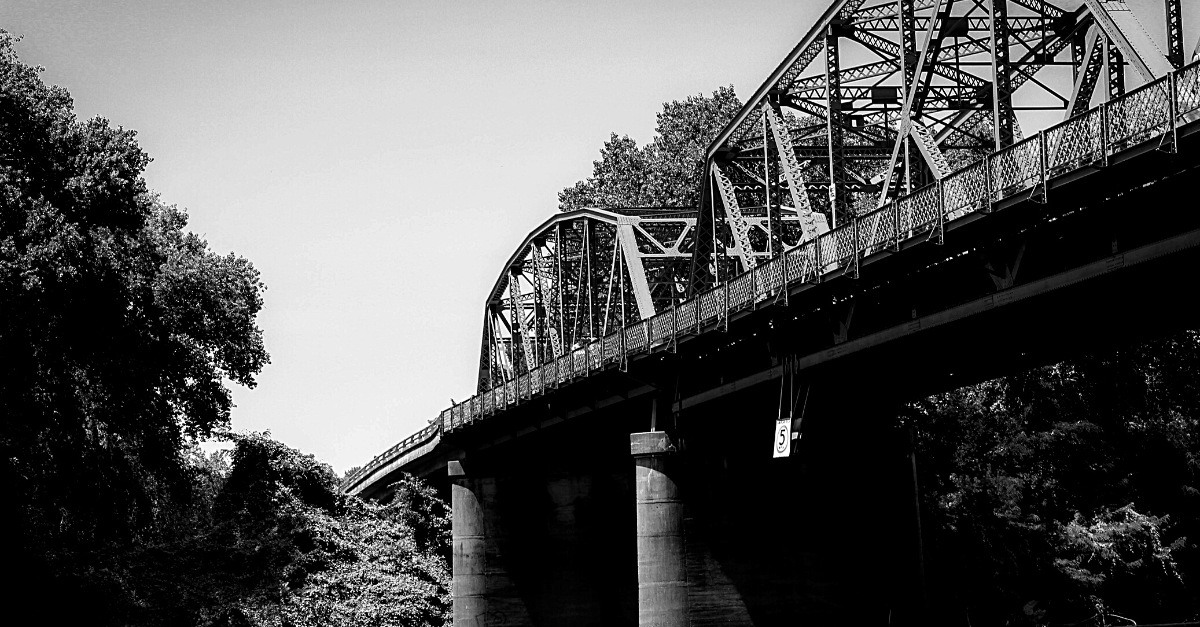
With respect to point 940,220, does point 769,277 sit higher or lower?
higher

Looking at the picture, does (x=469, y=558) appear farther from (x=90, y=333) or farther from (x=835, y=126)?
(x=835, y=126)

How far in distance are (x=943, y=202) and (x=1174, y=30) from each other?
4984mm

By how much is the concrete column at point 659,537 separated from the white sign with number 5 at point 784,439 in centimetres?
638

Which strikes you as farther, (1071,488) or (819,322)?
(1071,488)

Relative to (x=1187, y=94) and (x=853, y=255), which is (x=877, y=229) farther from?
(x=1187, y=94)

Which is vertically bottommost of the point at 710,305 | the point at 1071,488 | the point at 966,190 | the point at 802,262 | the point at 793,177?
the point at 1071,488

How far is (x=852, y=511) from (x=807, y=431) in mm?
3970

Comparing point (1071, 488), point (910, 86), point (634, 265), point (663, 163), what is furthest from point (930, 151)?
point (663, 163)

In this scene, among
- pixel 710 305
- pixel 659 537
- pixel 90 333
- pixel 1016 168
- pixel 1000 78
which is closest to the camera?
pixel 1016 168

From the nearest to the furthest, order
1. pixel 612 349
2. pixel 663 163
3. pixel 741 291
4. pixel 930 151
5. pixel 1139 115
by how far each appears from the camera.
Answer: pixel 1139 115, pixel 930 151, pixel 741 291, pixel 612 349, pixel 663 163

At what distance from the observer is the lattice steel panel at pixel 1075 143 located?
24375mm

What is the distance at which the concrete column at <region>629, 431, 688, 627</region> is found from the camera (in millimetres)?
40938

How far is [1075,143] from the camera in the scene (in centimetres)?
2497

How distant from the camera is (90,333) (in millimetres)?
43188
